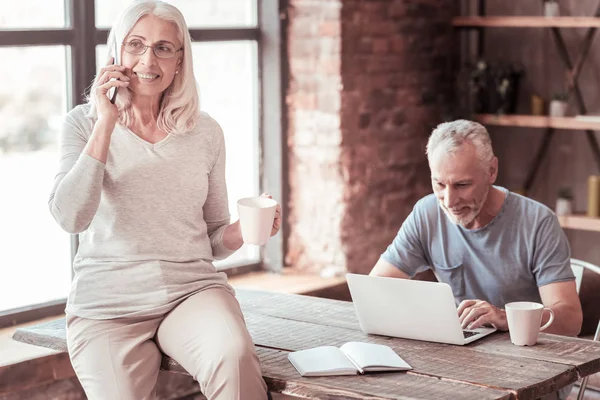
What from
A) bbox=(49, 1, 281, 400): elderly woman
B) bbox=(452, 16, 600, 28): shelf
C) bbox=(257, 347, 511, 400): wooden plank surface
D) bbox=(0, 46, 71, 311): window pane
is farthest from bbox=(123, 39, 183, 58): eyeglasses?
bbox=(452, 16, 600, 28): shelf

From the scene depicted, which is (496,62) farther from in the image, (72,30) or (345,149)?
(72,30)

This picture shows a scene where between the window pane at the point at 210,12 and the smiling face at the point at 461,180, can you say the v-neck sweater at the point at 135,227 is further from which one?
the window pane at the point at 210,12

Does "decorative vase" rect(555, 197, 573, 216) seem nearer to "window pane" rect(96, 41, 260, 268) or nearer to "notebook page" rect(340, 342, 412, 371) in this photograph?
"window pane" rect(96, 41, 260, 268)

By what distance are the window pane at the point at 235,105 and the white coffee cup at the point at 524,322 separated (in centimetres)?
214

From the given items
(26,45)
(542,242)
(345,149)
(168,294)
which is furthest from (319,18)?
(168,294)

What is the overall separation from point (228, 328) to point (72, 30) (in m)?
1.83

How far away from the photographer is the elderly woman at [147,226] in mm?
2506

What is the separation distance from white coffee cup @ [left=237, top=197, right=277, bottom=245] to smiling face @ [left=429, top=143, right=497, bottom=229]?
26.5 inches

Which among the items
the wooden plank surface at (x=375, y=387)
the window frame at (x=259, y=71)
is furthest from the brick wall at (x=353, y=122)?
the wooden plank surface at (x=375, y=387)

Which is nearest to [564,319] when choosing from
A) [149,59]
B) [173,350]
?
[173,350]

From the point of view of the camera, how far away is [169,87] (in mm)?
2799

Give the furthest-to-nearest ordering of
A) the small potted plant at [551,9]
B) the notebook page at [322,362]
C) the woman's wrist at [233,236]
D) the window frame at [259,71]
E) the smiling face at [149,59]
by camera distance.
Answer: the small potted plant at [551,9]
the window frame at [259,71]
the woman's wrist at [233,236]
the smiling face at [149,59]
the notebook page at [322,362]

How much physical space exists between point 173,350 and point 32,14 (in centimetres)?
176

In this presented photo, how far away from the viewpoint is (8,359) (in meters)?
3.43
